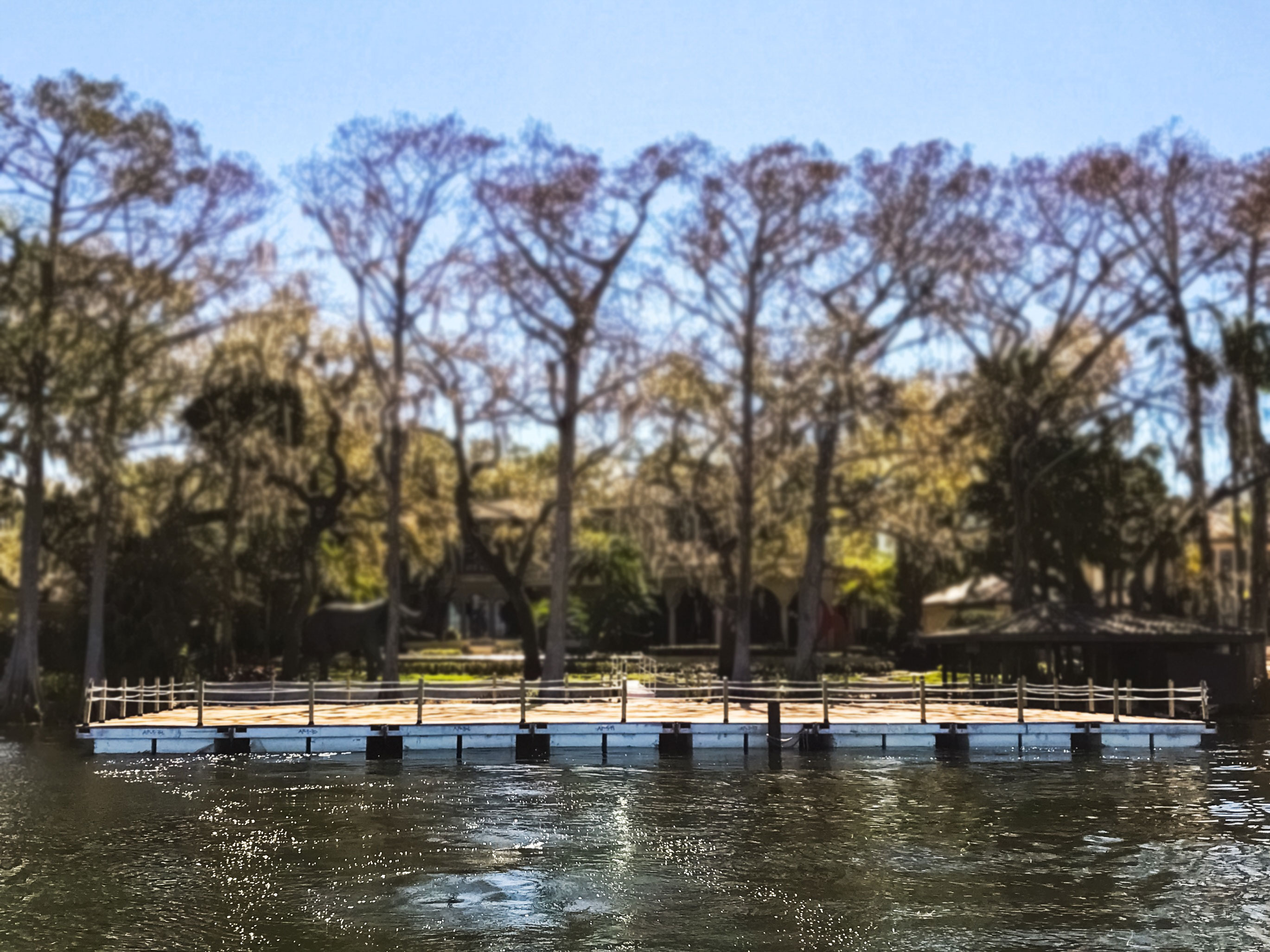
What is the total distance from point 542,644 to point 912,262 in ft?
96.8

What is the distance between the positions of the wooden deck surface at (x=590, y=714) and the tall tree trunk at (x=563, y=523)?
23.0 feet

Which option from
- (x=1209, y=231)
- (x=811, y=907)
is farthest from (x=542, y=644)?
(x=811, y=907)

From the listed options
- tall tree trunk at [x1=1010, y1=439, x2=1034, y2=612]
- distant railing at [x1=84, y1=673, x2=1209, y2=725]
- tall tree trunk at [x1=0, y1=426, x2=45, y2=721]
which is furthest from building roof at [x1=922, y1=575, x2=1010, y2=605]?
tall tree trunk at [x1=0, y1=426, x2=45, y2=721]

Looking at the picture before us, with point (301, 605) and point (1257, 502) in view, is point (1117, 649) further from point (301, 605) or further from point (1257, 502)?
point (301, 605)

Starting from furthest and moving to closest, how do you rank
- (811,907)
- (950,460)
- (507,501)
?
(507,501), (950,460), (811,907)

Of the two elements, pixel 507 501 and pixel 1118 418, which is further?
pixel 507 501

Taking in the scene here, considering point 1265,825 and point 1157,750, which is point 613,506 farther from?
point 1265,825

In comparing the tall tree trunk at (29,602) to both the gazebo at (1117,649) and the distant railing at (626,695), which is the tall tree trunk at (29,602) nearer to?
the distant railing at (626,695)

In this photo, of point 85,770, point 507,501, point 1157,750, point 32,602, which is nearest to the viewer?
point 85,770

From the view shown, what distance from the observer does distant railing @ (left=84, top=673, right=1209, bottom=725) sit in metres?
40.4

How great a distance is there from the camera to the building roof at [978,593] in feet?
228

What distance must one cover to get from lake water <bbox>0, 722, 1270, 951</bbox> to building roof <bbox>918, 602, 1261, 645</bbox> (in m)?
11.3

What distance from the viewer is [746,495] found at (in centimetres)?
5550

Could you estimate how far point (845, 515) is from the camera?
59.2m
